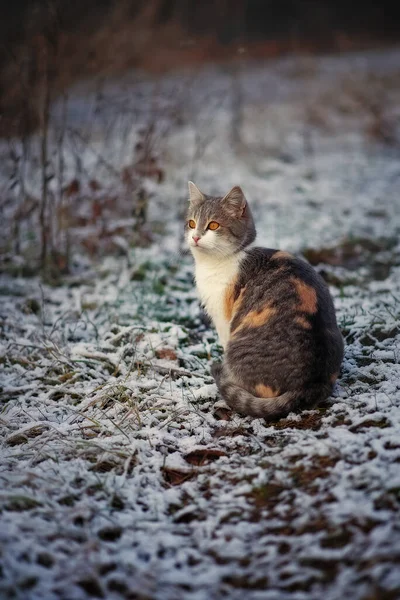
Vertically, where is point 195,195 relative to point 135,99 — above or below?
below

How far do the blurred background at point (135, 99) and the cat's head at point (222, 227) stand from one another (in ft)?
5.81

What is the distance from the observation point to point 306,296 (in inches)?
131

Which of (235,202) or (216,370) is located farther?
(235,202)

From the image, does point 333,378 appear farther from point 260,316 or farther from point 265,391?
point 260,316

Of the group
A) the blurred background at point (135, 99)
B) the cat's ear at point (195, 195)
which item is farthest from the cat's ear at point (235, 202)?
the blurred background at point (135, 99)

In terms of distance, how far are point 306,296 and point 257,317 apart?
1.05ft

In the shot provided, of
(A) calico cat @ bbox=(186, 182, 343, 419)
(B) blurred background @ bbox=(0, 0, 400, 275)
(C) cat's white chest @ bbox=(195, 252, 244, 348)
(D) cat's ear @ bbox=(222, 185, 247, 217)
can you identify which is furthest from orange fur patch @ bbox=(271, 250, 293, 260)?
(B) blurred background @ bbox=(0, 0, 400, 275)

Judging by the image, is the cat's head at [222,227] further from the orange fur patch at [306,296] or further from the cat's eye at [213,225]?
the orange fur patch at [306,296]

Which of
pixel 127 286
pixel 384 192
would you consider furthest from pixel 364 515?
pixel 384 192

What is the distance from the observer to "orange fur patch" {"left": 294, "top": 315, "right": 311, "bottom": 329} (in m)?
3.21

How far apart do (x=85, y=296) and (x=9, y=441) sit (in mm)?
2270

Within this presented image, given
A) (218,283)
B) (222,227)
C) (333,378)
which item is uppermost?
(222,227)

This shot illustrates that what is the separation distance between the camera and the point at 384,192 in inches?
310

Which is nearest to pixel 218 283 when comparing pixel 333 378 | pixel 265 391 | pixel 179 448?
pixel 265 391
